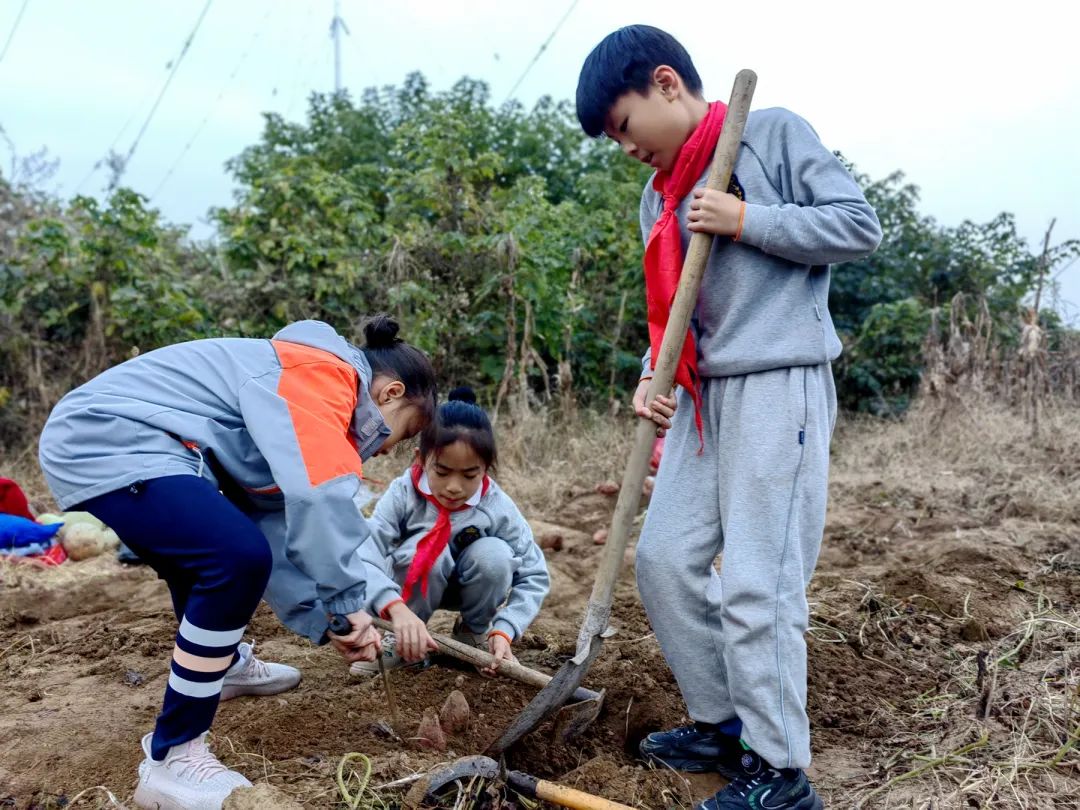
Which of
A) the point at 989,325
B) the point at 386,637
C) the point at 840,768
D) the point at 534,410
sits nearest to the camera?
the point at 840,768

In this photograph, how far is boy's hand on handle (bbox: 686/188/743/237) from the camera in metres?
2.17

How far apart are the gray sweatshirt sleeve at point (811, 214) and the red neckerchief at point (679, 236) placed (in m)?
0.17

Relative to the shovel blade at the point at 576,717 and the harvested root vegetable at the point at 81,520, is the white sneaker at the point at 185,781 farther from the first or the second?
the harvested root vegetable at the point at 81,520

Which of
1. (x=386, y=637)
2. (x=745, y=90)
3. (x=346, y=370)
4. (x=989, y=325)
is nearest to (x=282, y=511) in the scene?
(x=346, y=370)

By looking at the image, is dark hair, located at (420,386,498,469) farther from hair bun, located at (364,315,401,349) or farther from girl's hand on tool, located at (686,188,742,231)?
girl's hand on tool, located at (686,188,742,231)

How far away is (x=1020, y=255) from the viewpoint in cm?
1052

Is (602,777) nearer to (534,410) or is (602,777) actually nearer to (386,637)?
(386,637)

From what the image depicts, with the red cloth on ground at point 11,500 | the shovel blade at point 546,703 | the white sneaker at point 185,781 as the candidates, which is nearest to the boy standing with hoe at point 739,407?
the shovel blade at point 546,703

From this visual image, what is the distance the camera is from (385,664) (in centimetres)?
318

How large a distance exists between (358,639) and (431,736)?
0.50 m

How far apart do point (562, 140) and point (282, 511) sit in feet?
37.6

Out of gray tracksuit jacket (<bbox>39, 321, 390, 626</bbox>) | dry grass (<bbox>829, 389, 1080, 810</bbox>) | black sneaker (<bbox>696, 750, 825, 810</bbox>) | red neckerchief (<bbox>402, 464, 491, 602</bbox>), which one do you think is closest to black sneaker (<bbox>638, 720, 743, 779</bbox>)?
black sneaker (<bbox>696, 750, 825, 810</bbox>)

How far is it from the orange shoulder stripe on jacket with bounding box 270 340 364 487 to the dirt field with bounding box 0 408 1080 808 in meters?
0.79

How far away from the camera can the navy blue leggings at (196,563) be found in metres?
2.07
